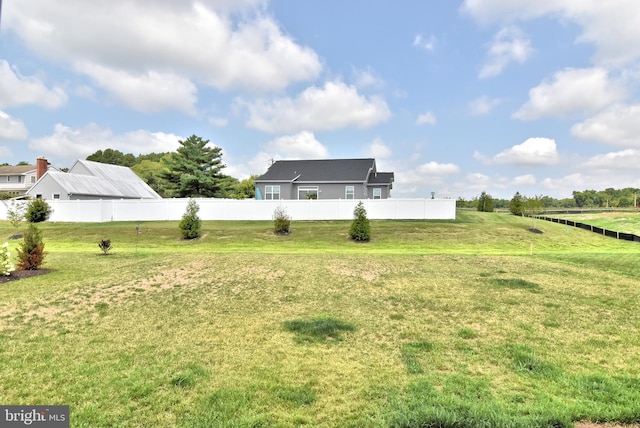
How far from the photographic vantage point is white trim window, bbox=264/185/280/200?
35.8 meters

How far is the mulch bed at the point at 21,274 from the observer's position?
1008 centimetres

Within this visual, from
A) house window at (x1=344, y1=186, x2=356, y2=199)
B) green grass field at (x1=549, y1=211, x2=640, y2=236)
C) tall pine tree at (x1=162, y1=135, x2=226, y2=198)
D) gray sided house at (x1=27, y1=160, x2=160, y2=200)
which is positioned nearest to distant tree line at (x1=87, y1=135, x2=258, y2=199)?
tall pine tree at (x1=162, y1=135, x2=226, y2=198)

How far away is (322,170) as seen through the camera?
3697 centimetres

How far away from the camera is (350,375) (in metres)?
4.37

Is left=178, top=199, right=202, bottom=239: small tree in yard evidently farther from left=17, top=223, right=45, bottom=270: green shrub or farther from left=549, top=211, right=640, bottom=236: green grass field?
left=549, top=211, right=640, bottom=236: green grass field

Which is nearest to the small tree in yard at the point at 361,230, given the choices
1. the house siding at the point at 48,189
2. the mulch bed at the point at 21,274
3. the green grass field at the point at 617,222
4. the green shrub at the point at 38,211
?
the mulch bed at the point at 21,274

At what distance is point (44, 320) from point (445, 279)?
373 inches

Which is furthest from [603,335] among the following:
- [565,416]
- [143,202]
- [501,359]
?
[143,202]

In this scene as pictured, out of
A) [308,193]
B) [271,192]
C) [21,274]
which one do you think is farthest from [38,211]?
[21,274]

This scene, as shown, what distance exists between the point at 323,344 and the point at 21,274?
10193 millimetres

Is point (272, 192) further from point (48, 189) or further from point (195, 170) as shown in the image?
point (48, 189)

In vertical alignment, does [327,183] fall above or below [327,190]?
above

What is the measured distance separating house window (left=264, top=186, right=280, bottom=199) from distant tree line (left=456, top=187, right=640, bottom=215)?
2316 centimetres

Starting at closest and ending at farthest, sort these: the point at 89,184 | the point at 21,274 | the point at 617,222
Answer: the point at 21,274, the point at 617,222, the point at 89,184
